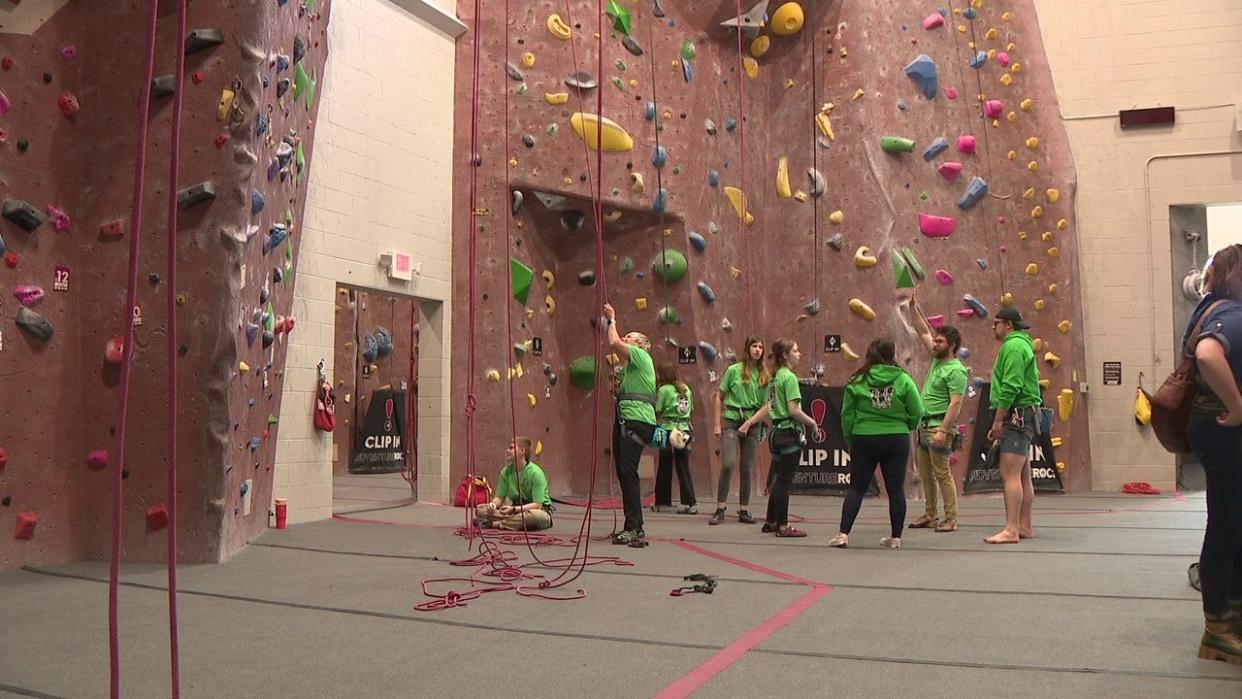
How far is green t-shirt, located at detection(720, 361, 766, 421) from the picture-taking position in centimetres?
700

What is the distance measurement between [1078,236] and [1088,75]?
191cm

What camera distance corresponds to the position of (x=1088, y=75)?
1105cm

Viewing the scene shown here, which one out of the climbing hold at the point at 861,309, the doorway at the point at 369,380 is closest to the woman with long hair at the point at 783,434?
the climbing hold at the point at 861,309

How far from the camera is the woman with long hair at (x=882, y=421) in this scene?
5.36 m

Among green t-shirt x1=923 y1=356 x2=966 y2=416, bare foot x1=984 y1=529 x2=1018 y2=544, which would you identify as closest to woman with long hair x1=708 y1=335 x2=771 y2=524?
green t-shirt x1=923 y1=356 x2=966 y2=416

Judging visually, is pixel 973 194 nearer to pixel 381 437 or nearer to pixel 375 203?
pixel 375 203

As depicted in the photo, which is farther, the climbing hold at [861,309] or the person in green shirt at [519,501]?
the climbing hold at [861,309]

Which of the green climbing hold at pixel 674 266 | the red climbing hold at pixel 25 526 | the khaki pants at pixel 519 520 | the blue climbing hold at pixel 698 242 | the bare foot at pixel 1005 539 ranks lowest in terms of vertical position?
the bare foot at pixel 1005 539

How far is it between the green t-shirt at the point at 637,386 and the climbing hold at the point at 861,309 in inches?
176

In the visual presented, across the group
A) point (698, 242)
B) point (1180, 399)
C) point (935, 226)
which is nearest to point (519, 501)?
point (698, 242)

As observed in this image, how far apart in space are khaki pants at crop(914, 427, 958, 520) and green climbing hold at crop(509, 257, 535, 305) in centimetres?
417

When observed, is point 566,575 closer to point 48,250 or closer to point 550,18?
point 48,250

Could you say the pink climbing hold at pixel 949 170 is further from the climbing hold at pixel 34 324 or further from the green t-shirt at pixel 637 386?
the climbing hold at pixel 34 324

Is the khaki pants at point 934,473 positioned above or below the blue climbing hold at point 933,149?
below
